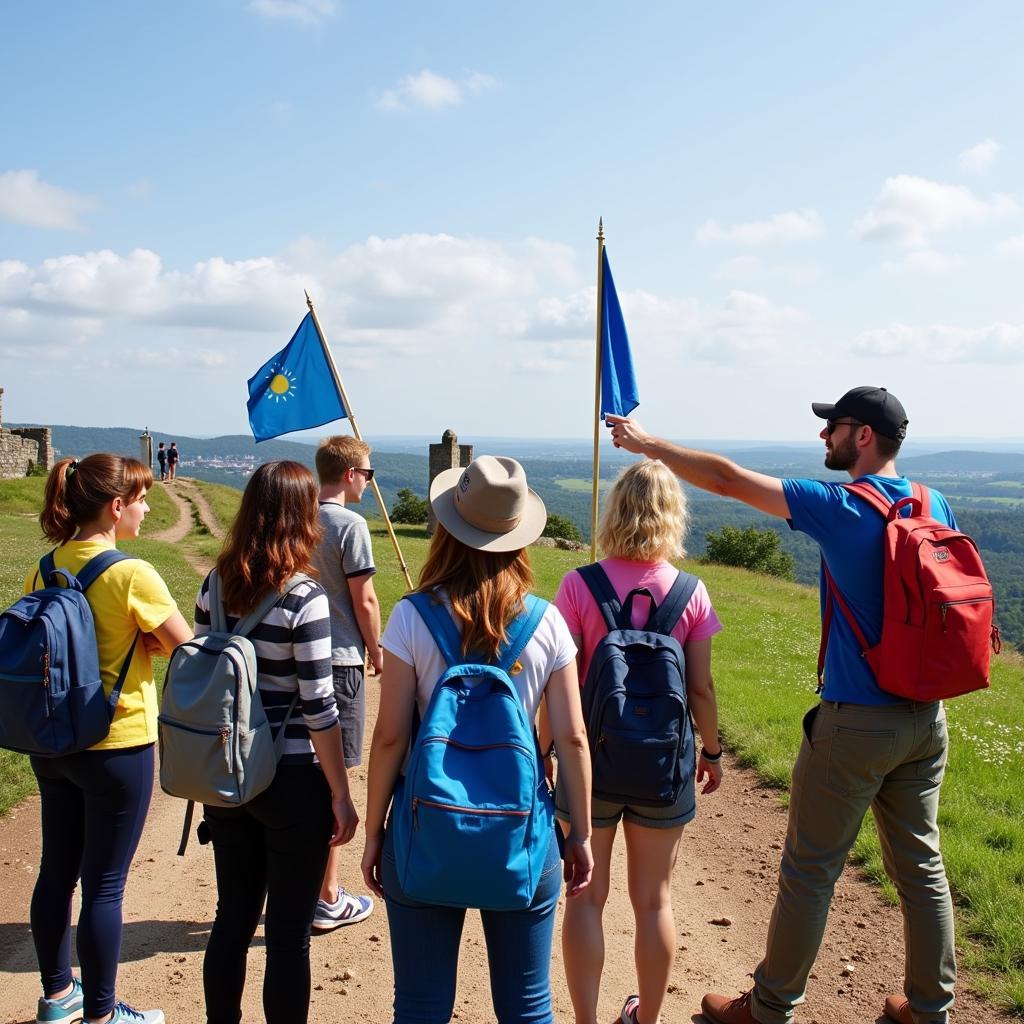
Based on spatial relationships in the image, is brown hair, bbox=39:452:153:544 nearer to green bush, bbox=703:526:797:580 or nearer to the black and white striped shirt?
A: the black and white striped shirt

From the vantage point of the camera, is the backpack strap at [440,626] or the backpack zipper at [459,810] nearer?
the backpack zipper at [459,810]

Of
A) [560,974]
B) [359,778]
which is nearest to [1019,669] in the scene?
[359,778]

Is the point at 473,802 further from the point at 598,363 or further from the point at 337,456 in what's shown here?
the point at 598,363

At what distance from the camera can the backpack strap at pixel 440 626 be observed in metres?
2.68

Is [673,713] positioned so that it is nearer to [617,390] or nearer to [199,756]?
[199,756]

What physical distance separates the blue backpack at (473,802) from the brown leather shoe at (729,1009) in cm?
179

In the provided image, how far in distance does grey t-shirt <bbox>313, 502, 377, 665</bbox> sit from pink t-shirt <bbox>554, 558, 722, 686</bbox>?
1.38 m

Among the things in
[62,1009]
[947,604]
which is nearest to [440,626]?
[947,604]

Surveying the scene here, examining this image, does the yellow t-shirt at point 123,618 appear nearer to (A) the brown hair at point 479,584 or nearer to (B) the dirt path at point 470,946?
(A) the brown hair at point 479,584

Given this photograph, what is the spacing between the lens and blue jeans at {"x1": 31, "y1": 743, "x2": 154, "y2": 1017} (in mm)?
3422

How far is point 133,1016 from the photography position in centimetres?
367

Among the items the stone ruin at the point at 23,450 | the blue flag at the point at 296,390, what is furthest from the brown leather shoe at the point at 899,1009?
the stone ruin at the point at 23,450

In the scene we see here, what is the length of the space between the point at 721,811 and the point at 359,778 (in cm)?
263

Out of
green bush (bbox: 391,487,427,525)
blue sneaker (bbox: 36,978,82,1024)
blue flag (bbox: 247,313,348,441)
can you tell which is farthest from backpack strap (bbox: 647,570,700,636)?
green bush (bbox: 391,487,427,525)
